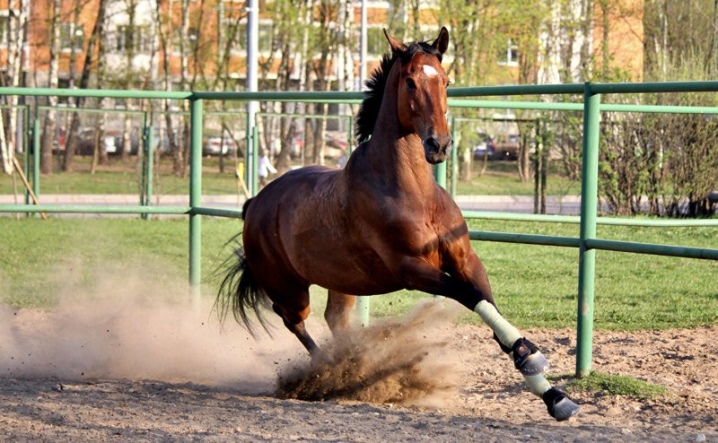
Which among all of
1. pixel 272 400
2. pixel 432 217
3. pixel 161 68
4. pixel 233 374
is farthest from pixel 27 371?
pixel 161 68

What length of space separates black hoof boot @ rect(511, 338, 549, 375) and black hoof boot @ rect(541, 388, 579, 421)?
0.12 meters

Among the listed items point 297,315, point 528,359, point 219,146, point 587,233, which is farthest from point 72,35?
point 528,359

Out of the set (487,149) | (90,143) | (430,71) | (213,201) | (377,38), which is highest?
(377,38)

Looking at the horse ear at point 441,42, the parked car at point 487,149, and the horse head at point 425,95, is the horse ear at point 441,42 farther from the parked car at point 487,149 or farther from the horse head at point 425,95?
the parked car at point 487,149

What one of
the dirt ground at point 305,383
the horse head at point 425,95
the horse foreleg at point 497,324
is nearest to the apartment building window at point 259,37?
the dirt ground at point 305,383

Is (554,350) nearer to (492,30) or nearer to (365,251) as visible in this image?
(365,251)

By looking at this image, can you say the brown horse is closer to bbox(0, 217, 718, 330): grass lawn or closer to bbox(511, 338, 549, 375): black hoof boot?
bbox(511, 338, 549, 375): black hoof boot

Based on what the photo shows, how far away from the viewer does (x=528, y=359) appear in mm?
4863

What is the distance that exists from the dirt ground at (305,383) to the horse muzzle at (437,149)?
117 cm

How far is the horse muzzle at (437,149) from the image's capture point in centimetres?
477

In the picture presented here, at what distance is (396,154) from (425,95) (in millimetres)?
389

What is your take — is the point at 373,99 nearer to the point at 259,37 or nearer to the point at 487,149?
the point at 487,149

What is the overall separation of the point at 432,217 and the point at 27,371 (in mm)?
2923

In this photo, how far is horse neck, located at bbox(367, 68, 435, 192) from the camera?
208 inches
